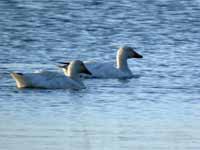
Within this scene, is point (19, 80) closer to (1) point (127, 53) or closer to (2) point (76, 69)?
(2) point (76, 69)

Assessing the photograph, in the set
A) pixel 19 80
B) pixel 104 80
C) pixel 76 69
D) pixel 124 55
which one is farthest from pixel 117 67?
pixel 19 80

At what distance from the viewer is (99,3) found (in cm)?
2883

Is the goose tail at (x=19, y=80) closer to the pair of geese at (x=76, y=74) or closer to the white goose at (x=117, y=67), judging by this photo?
the pair of geese at (x=76, y=74)

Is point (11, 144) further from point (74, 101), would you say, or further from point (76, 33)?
point (76, 33)

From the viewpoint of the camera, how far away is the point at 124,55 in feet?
67.7

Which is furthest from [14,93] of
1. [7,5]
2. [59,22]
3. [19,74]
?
[7,5]

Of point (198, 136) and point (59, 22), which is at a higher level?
point (198, 136)

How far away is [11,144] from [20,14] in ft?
47.5

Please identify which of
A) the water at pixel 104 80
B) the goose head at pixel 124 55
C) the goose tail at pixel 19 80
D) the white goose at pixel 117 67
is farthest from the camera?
the goose head at pixel 124 55

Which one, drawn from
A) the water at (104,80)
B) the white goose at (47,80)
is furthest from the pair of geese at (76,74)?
the water at (104,80)

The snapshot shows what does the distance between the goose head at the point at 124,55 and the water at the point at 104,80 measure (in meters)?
0.24

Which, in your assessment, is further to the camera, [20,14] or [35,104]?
[20,14]

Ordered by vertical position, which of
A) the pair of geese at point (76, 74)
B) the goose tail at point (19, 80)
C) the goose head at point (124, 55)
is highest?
the goose tail at point (19, 80)

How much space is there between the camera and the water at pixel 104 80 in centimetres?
1306
